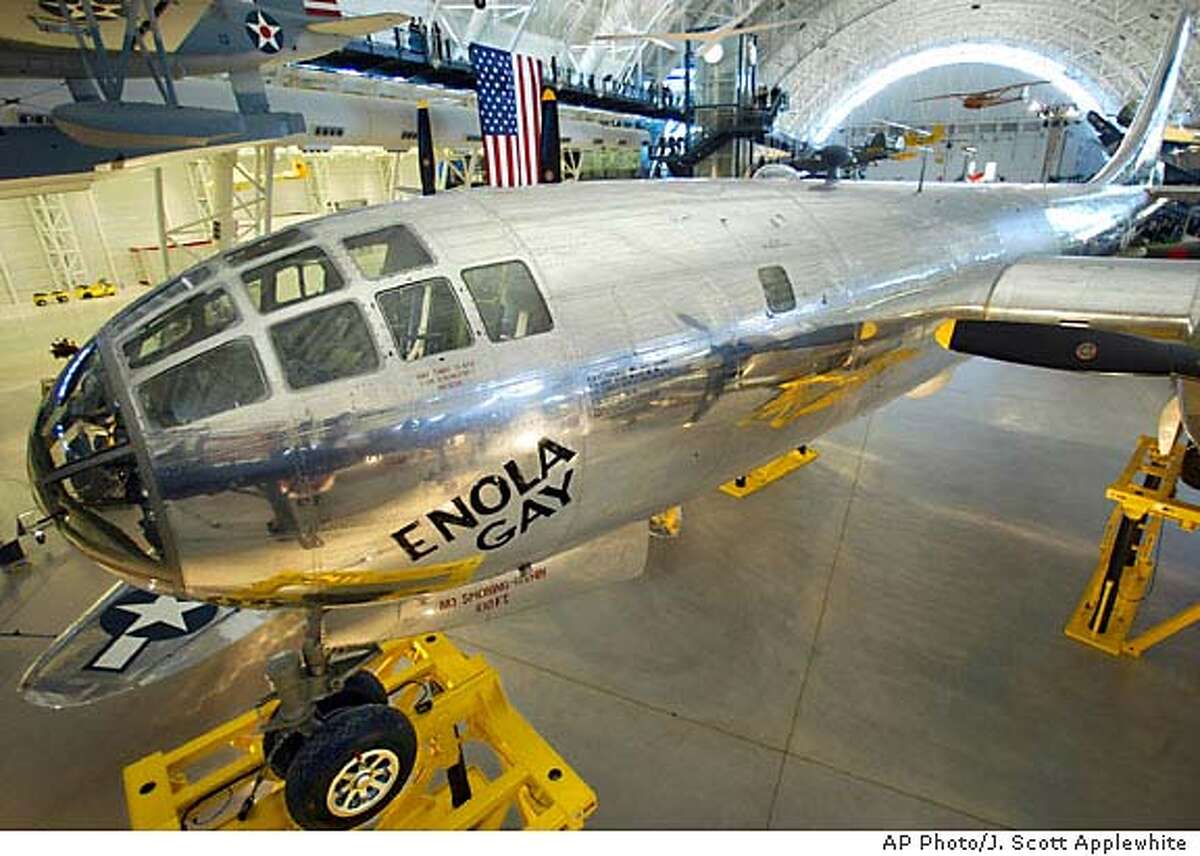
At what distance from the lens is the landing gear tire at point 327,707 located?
15.9ft

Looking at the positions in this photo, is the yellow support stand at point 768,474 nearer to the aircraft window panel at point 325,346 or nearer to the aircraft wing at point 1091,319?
the aircraft wing at point 1091,319

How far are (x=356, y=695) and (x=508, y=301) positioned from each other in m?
3.30

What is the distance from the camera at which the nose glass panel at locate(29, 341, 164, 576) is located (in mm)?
3789

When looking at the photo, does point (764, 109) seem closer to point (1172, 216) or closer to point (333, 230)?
point (1172, 216)

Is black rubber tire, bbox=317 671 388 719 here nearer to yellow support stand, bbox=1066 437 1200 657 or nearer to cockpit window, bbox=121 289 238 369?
cockpit window, bbox=121 289 238 369

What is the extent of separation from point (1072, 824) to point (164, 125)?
15.1m

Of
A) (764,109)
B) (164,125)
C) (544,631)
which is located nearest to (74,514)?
(544,631)

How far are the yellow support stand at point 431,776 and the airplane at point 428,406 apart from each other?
0.52m

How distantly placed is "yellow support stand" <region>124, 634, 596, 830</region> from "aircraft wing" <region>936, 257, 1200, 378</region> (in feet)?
18.6

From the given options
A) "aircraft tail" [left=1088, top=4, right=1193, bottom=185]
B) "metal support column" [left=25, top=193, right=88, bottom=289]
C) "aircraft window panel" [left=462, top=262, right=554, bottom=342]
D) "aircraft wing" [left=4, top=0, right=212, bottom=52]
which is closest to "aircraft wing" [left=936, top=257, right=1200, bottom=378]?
"aircraft window panel" [left=462, top=262, right=554, bottom=342]

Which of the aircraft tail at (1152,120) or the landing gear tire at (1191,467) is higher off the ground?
the aircraft tail at (1152,120)

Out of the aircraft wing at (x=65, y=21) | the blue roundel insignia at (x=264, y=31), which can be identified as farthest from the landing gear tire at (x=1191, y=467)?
the blue roundel insignia at (x=264, y=31)

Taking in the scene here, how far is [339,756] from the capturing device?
442 cm

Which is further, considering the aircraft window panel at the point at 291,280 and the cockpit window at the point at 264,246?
the cockpit window at the point at 264,246
